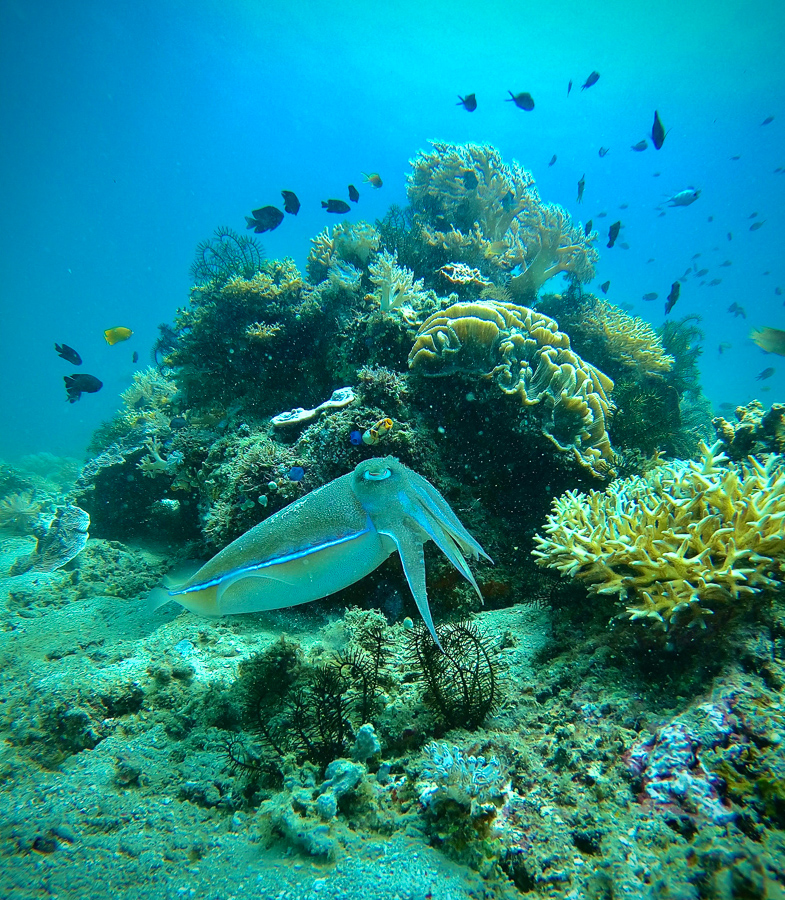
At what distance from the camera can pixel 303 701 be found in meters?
2.50

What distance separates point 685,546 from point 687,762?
1.29m

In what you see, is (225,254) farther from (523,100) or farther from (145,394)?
(523,100)

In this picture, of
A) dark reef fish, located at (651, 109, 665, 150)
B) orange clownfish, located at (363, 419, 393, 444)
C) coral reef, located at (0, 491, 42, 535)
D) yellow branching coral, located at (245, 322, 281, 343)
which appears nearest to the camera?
orange clownfish, located at (363, 419, 393, 444)

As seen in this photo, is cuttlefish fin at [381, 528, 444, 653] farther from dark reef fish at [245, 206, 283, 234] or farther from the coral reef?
the coral reef

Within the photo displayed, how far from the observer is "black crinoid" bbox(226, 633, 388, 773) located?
89.7 inches

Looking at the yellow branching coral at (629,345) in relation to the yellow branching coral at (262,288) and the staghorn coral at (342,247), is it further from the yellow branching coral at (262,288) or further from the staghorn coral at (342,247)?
the yellow branching coral at (262,288)

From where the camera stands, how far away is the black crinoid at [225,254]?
966 cm

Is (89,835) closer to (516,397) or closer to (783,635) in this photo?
(783,635)

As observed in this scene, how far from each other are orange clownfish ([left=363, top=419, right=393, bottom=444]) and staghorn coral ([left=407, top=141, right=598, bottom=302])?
5.96 meters

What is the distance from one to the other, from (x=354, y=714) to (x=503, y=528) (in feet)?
7.76

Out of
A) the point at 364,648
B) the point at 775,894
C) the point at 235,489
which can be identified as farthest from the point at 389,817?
the point at 235,489

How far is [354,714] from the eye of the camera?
243 centimetres

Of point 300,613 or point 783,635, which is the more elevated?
point 300,613

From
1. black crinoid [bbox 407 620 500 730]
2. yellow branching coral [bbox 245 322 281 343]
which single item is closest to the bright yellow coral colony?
black crinoid [bbox 407 620 500 730]
